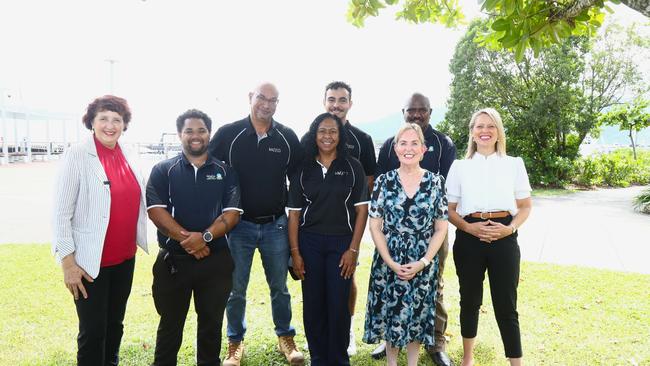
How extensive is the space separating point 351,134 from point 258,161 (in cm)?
103

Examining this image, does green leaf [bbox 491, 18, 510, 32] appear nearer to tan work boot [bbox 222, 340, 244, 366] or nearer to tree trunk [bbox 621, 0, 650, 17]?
tree trunk [bbox 621, 0, 650, 17]

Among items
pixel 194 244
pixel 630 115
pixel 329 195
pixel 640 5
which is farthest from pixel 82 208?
pixel 630 115

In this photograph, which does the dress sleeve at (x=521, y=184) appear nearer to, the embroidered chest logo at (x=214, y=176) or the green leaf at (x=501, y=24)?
the green leaf at (x=501, y=24)

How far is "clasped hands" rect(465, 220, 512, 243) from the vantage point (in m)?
3.76

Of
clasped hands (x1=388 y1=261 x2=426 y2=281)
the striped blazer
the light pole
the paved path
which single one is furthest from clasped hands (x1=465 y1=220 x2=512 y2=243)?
the light pole

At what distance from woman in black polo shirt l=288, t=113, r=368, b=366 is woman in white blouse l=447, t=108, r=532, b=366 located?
2.87ft

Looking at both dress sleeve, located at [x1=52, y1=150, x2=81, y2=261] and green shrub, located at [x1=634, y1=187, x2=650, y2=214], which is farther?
green shrub, located at [x1=634, y1=187, x2=650, y2=214]

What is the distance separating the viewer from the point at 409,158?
3.84 metres

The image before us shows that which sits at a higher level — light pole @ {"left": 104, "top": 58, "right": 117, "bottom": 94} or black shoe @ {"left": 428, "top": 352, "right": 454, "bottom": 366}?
light pole @ {"left": 104, "top": 58, "right": 117, "bottom": 94}

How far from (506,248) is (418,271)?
77cm

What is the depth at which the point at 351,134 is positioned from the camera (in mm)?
4633

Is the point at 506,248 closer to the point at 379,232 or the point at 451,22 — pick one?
the point at 379,232

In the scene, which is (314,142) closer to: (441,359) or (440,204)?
(440,204)

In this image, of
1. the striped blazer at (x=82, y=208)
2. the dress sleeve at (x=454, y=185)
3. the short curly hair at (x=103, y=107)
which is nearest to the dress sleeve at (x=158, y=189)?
the striped blazer at (x=82, y=208)
